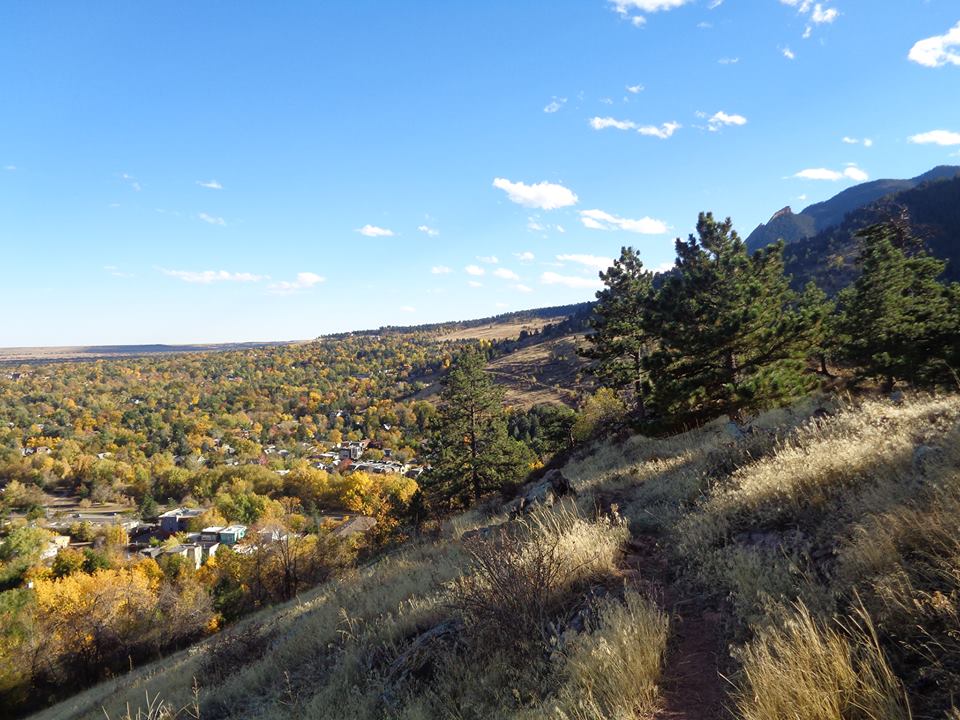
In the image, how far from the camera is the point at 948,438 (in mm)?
4238

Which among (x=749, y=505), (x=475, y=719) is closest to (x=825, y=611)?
(x=749, y=505)

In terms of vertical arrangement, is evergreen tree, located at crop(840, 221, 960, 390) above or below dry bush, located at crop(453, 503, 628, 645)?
above

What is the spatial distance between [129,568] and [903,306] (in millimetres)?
67704

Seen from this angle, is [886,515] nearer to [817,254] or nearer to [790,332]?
[790,332]

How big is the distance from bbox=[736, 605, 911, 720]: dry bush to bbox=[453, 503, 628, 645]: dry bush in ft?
5.23

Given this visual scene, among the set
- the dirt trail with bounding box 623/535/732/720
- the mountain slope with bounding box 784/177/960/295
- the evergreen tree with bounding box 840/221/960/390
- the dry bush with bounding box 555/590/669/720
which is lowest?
the dirt trail with bounding box 623/535/732/720

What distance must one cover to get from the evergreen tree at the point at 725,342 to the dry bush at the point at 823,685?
1388cm

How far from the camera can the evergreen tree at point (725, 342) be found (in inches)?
610

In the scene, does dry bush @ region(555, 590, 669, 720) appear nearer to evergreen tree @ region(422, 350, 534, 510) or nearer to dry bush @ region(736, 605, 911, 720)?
dry bush @ region(736, 605, 911, 720)

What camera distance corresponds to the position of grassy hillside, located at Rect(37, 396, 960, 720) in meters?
2.45

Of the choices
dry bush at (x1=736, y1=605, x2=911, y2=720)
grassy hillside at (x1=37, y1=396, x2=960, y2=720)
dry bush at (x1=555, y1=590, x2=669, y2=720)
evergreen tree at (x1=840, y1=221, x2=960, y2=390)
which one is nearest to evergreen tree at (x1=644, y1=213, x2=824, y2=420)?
evergreen tree at (x1=840, y1=221, x2=960, y2=390)

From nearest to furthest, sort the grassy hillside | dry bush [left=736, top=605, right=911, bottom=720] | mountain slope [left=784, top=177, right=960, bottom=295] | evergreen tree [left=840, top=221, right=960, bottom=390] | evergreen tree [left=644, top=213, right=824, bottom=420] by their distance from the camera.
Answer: dry bush [left=736, top=605, right=911, bottom=720], the grassy hillside, evergreen tree [left=644, top=213, right=824, bottom=420], evergreen tree [left=840, top=221, right=960, bottom=390], mountain slope [left=784, top=177, right=960, bottom=295]

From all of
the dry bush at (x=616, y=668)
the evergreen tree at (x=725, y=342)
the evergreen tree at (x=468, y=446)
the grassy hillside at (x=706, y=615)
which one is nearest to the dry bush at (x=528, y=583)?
the grassy hillside at (x=706, y=615)

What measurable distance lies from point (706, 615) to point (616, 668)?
136 centimetres
